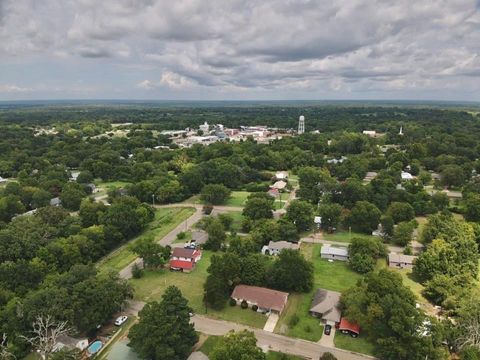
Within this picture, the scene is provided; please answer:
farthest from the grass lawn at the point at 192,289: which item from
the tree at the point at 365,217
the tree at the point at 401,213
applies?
the tree at the point at 401,213

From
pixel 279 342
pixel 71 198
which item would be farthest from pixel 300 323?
pixel 71 198

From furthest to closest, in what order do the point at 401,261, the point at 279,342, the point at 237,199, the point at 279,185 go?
the point at 279,185 → the point at 237,199 → the point at 401,261 → the point at 279,342

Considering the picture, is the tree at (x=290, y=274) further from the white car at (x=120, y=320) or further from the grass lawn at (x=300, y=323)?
the white car at (x=120, y=320)

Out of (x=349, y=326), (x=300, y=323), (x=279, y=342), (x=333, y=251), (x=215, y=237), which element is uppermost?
(x=215, y=237)

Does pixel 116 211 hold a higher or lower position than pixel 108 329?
higher

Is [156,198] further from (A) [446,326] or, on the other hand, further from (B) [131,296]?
(A) [446,326]

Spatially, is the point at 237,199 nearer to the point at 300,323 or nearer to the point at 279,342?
the point at 300,323

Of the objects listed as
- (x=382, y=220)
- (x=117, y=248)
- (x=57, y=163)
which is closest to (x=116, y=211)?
(x=117, y=248)
